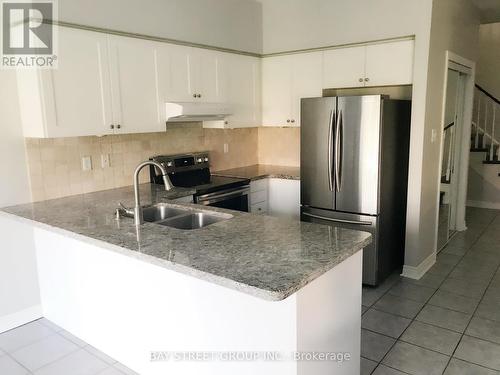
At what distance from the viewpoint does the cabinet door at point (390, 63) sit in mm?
3654

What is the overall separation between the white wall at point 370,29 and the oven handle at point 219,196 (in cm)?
156

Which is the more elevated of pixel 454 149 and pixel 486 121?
pixel 486 121

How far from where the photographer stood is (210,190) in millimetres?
3654

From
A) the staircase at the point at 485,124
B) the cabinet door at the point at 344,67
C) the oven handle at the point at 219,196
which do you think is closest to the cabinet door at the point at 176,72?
the oven handle at the point at 219,196

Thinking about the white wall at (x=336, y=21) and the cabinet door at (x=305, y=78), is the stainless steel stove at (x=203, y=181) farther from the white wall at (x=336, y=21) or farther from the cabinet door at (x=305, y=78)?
the white wall at (x=336, y=21)

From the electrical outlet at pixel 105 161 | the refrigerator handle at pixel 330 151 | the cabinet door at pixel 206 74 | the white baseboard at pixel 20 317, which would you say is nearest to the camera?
the white baseboard at pixel 20 317

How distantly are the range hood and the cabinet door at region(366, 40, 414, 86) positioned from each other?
1.45 meters

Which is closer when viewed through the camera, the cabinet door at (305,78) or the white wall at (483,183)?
the cabinet door at (305,78)

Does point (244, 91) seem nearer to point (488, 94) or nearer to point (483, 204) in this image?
point (488, 94)

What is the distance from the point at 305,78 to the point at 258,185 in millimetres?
1261

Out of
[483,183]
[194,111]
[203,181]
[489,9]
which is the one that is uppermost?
[489,9]

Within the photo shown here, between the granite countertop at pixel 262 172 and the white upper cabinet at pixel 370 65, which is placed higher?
the white upper cabinet at pixel 370 65

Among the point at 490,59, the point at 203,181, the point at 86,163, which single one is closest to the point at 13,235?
the point at 86,163

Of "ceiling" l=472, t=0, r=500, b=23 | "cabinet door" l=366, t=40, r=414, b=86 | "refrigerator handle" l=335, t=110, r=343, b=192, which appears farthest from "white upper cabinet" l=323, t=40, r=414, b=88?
"ceiling" l=472, t=0, r=500, b=23
